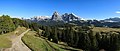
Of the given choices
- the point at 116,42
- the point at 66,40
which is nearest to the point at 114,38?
the point at 116,42

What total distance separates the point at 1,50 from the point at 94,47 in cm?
6824

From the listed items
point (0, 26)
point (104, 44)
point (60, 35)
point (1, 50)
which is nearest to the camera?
point (1, 50)

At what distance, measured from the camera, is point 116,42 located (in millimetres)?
113938

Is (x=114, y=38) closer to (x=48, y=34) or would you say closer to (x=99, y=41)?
(x=99, y=41)

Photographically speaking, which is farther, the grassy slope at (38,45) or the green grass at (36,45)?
the grassy slope at (38,45)

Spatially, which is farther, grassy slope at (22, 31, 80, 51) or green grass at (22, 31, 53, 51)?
grassy slope at (22, 31, 80, 51)

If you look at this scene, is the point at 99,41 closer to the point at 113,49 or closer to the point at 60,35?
the point at 113,49

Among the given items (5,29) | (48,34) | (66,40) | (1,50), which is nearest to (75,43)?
(66,40)

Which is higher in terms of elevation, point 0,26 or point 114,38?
point 0,26

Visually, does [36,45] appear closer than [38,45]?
Yes

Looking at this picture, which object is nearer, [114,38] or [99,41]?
[114,38]

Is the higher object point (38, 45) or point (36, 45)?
point (36, 45)

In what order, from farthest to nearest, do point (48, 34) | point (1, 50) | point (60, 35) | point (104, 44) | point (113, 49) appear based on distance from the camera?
point (60, 35) < point (48, 34) < point (104, 44) < point (113, 49) < point (1, 50)

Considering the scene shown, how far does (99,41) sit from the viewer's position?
127812 mm
